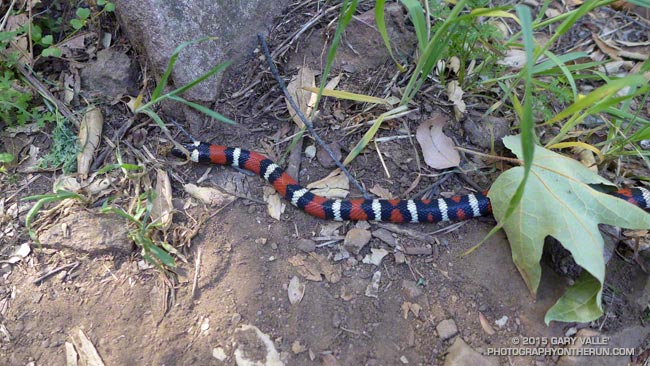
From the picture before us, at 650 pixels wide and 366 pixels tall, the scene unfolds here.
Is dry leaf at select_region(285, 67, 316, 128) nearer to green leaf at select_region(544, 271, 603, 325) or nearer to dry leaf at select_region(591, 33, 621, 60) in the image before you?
green leaf at select_region(544, 271, 603, 325)

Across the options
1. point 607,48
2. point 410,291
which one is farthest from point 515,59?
point 410,291

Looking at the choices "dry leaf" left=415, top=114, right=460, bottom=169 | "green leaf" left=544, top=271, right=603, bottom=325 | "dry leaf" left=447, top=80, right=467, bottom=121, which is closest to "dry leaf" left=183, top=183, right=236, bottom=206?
"dry leaf" left=415, top=114, right=460, bottom=169

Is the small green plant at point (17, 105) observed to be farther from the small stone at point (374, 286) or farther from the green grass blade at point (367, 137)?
the small stone at point (374, 286)

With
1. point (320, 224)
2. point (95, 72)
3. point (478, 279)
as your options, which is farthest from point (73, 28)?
point (478, 279)

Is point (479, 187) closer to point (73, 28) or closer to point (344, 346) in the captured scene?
point (344, 346)

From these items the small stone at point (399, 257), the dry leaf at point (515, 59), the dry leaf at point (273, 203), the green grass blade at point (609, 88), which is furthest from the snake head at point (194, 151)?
the dry leaf at point (515, 59)

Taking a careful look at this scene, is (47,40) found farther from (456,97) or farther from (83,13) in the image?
(456,97)
